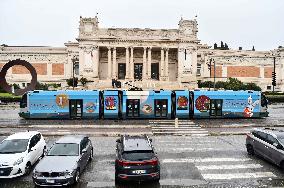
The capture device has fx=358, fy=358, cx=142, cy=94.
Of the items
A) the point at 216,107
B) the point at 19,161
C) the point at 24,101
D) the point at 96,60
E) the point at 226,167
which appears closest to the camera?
the point at 19,161

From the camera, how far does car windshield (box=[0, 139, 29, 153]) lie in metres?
17.2

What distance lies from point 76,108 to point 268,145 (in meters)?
21.5

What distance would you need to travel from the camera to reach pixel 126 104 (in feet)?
116

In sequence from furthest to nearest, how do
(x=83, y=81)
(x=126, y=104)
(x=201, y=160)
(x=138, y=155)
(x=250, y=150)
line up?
(x=83, y=81) → (x=126, y=104) → (x=250, y=150) → (x=201, y=160) → (x=138, y=155)

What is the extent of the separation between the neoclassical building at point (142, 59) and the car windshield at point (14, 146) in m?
53.8

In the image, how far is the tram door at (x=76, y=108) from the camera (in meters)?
35.2

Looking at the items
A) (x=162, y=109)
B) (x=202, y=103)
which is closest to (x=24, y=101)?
(x=162, y=109)

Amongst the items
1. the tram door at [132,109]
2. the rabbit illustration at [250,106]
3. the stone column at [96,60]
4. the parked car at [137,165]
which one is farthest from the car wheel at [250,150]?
the stone column at [96,60]

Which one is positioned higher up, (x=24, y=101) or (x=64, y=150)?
(x=24, y=101)

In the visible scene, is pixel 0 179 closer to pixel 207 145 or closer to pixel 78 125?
pixel 207 145

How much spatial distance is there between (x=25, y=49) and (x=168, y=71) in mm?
35848

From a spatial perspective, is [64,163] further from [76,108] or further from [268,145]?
[76,108]

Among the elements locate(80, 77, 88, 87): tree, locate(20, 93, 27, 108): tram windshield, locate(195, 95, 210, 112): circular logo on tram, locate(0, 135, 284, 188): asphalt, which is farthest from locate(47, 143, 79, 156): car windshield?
locate(80, 77, 88, 87): tree

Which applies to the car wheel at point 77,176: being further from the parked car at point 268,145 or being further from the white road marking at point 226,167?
the parked car at point 268,145
